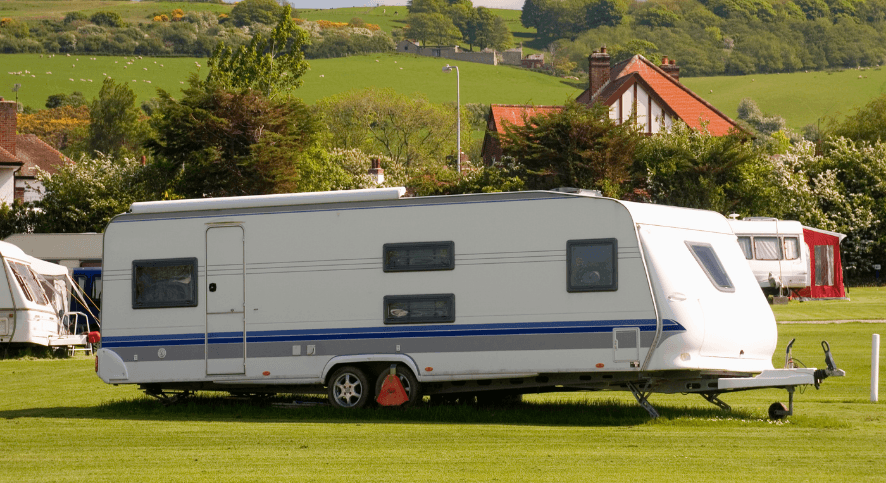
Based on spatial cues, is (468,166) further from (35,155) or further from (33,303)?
(33,303)

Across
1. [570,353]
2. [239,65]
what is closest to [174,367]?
[570,353]

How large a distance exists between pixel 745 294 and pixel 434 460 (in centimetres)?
542

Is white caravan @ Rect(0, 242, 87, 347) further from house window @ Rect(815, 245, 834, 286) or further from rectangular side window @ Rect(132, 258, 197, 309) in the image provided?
house window @ Rect(815, 245, 834, 286)

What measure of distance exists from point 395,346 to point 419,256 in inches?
48.2

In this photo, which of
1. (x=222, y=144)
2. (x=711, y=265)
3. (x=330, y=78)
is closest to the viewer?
(x=711, y=265)

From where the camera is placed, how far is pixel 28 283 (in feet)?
84.9

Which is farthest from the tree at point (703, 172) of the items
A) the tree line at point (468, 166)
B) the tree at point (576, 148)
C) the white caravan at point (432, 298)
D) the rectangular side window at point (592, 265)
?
the rectangular side window at point (592, 265)

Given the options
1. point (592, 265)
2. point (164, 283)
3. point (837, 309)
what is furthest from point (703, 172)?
point (164, 283)

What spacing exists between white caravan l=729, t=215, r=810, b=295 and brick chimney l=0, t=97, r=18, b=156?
1431 inches

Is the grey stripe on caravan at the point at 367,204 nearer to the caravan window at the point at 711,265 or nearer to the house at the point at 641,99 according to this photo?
the caravan window at the point at 711,265

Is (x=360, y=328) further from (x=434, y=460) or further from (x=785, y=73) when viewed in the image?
(x=785, y=73)

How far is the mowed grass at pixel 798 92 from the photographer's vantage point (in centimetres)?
14275

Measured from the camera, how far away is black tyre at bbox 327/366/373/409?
14.7 meters

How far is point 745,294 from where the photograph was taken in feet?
46.6
